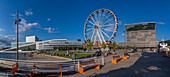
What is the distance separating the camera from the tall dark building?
106175mm

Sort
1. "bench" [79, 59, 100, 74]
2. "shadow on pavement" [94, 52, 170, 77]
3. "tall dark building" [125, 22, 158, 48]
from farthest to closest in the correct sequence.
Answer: "tall dark building" [125, 22, 158, 48] < "bench" [79, 59, 100, 74] < "shadow on pavement" [94, 52, 170, 77]

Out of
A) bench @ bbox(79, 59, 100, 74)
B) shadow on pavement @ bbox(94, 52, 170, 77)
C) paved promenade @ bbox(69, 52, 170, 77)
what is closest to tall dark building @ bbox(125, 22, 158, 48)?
paved promenade @ bbox(69, 52, 170, 77)

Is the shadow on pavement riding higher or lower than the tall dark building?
lower

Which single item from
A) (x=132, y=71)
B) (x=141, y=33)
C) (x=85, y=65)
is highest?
(x=141, y=33)

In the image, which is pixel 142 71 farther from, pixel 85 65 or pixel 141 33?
pixel 141 33

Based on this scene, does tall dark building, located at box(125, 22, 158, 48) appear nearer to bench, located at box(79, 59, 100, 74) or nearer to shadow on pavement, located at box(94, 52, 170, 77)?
shadow on pavement, located at box(94, 52, 170, 77)

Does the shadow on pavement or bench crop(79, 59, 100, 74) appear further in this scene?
bench crop(79, 59, 100, 74)

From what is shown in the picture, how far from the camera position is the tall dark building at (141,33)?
106 meters

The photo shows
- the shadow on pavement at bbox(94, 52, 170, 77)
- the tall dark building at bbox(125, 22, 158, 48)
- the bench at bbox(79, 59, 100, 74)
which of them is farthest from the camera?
the tall dark building at bbox(125, 22, 158, 48)

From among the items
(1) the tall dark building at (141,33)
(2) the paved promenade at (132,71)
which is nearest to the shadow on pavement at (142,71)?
(2) the paved promenade at (132,71)

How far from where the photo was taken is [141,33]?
377 ft

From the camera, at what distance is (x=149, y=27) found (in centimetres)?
11419

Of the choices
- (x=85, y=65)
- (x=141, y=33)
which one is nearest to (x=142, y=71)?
(x=85, y=65)

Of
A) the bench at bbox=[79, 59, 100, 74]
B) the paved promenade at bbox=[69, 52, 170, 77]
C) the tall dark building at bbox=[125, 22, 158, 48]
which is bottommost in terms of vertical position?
the paved promenade at bbox=[69, 52, 170, 77]
